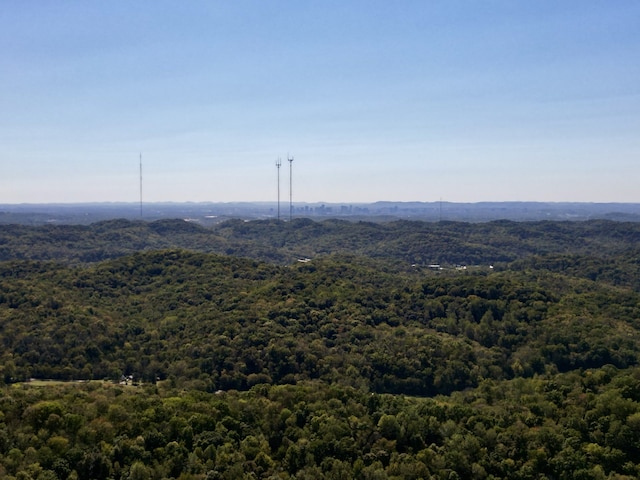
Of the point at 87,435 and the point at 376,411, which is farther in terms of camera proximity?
the point at 376,411

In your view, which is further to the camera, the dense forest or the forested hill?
the forested hill

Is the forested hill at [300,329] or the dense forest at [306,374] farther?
the forested hill at [300,329]

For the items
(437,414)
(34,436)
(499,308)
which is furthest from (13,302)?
(499,308)

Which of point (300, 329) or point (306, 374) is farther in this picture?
point (300, 329)

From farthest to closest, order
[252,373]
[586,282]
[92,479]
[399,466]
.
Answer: [586,282]
[252,373]
[399,466]
[92,479]

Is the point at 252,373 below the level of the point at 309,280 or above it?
below

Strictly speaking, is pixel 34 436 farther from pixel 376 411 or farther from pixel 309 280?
pixel 309 280

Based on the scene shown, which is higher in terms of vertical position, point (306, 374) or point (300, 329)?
point (300, 329)

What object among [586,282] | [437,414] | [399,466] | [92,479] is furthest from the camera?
[586,282]
